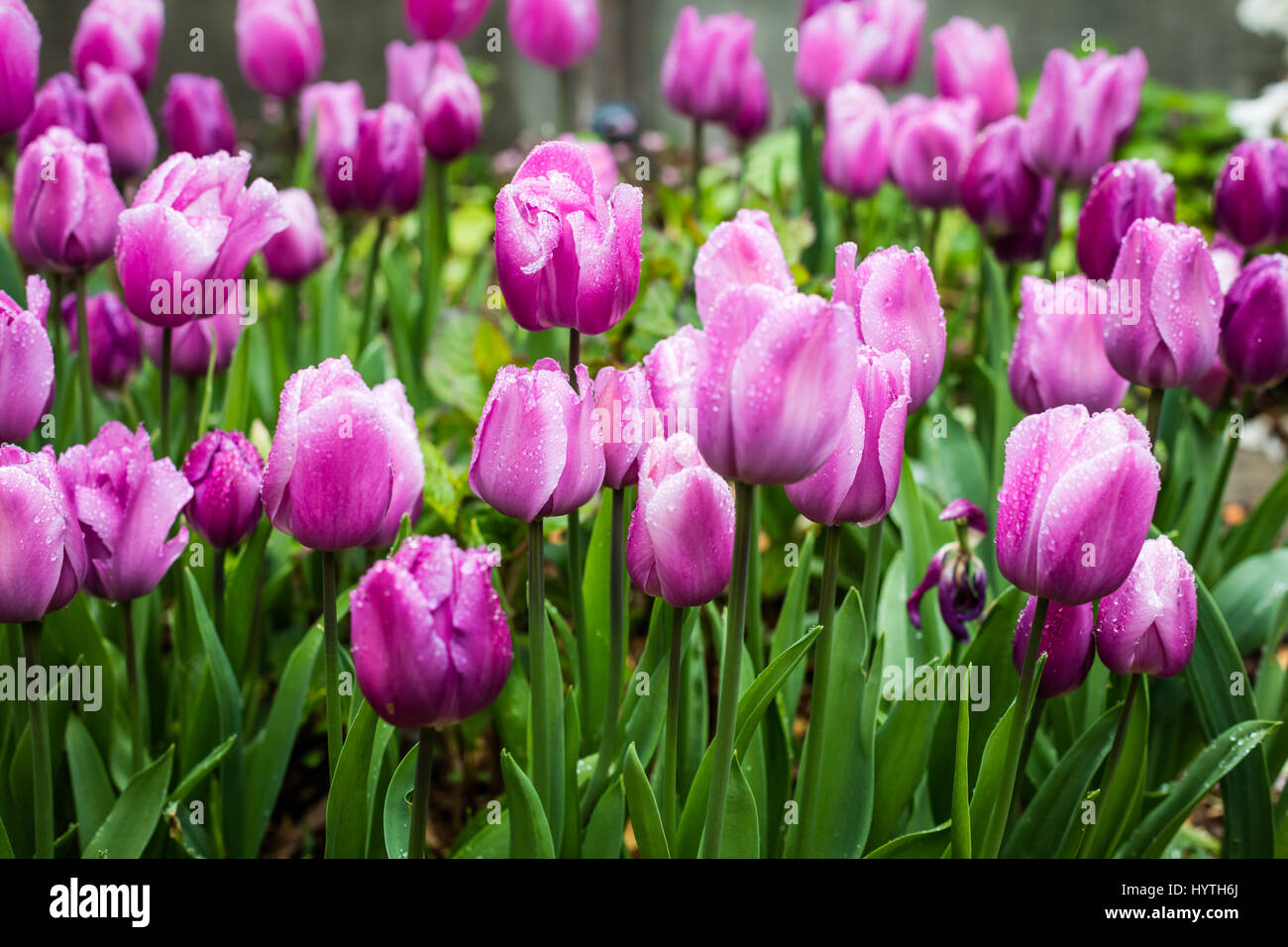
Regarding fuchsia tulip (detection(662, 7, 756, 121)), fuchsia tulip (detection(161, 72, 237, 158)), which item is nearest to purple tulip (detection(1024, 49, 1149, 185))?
fuchsia tulip (detection(662, 7, 756, 121))

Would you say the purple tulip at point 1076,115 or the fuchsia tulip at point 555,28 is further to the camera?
→ the fuchsia tulip at point 555,28

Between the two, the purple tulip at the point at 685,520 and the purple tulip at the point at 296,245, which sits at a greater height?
the purple tulip at the point at 296,245

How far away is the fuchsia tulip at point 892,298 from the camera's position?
1.10 meters

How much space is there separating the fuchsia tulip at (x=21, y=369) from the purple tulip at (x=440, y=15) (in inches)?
65.4

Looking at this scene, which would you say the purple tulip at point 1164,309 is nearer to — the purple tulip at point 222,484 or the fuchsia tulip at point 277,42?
the purple tulip at point 222,484

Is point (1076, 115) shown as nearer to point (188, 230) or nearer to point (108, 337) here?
point (188, 230)

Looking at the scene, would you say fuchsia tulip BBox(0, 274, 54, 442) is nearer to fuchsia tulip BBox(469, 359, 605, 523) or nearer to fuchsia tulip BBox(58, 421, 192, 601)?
fuchsia tulip BBox(58, 421, 192, 601)

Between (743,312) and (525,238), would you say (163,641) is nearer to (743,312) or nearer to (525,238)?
Answer: (525,238)

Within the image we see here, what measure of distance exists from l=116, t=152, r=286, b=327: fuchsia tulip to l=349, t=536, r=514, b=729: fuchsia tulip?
601mm

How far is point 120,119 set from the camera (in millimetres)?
2053

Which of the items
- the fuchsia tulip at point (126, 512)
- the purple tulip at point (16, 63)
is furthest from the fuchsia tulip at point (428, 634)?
the purple tulip at point (16, 63)

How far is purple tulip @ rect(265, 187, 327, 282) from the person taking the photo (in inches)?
83.7
